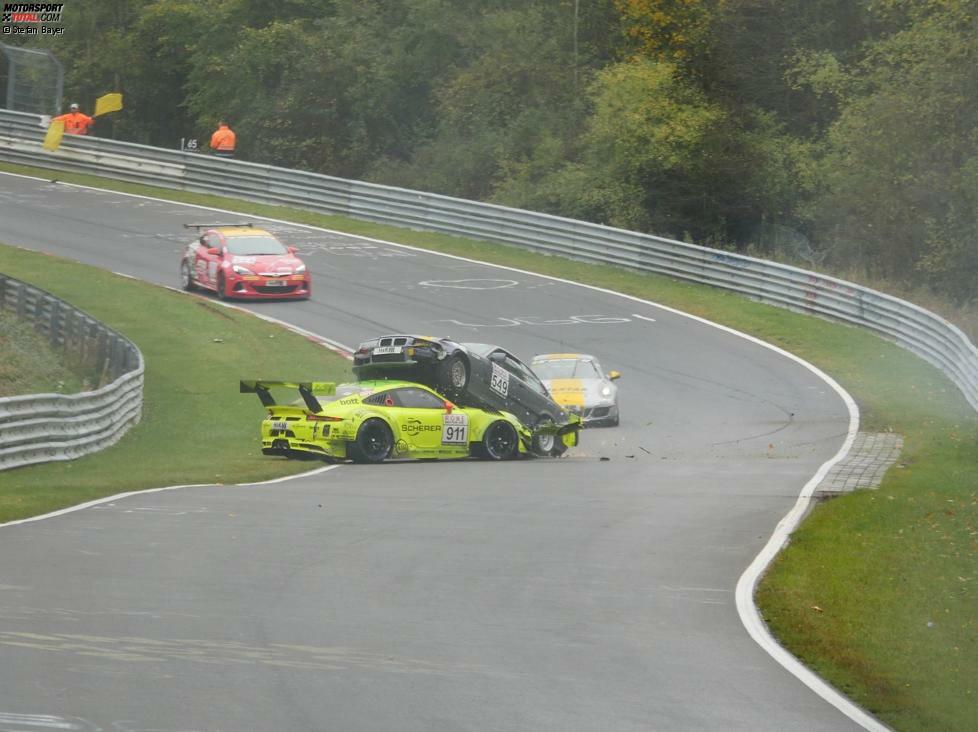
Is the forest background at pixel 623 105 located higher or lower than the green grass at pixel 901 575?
higher

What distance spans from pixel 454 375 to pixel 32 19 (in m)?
45.6

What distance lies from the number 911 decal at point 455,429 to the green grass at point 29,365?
7.61 meters

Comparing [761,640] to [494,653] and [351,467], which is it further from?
[351,467]

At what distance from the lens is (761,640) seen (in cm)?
1063

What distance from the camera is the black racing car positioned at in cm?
2241

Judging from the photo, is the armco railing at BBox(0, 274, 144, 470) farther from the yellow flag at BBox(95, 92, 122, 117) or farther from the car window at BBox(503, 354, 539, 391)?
the yellow flag at BBox(95, 92, 122, 117)

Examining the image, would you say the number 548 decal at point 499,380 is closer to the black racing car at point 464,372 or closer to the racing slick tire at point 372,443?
the black racing car at point 464,372

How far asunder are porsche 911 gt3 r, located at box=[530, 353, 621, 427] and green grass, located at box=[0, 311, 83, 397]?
27.3 feet

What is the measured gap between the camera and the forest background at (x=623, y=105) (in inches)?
1618

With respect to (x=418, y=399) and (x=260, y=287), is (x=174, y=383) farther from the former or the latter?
(x=260, y=287)

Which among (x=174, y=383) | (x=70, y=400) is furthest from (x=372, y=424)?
(x=174, y=383)

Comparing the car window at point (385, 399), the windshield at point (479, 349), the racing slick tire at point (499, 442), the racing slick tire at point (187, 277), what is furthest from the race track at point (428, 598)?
the racing slick tire at point (187, 277)

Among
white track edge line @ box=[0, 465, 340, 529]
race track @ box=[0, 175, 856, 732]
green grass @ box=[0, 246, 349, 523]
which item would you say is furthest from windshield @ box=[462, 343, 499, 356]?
green grass @ box=[0, 246, 349, 523]

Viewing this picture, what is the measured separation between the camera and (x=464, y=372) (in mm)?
22688
